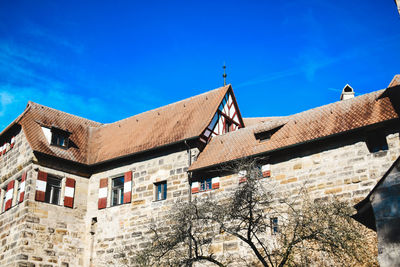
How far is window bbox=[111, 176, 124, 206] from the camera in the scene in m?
18.9

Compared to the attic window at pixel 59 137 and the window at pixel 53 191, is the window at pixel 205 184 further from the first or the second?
the attic window at pixel 59 137

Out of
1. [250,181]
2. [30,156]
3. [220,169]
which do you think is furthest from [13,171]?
[250,181]

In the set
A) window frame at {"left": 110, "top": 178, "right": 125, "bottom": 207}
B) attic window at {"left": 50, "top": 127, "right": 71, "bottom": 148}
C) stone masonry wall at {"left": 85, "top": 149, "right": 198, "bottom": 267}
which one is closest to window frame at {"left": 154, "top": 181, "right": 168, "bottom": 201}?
stone masonry wall at {"left": 85, "top": 149, "right": 198, "bottom": 267}

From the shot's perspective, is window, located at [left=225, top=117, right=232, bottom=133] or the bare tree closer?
the bare tree

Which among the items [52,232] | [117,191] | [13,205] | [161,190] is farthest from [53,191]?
[161,190]

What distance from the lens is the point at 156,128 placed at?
20094 mm

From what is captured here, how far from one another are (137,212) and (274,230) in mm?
5609

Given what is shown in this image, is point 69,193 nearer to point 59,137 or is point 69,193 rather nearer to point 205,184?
point 59,137

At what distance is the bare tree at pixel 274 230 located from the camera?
11.6 meters

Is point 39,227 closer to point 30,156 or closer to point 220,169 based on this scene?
point 30,156

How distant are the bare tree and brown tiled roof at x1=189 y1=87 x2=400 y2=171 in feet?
4.32

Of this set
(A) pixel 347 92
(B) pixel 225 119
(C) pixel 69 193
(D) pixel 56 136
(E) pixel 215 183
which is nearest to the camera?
(E) pixel 215 183

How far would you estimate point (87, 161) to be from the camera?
793 inches

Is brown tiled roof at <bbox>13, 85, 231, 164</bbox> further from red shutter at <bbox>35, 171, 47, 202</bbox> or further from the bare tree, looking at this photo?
the bare tree
